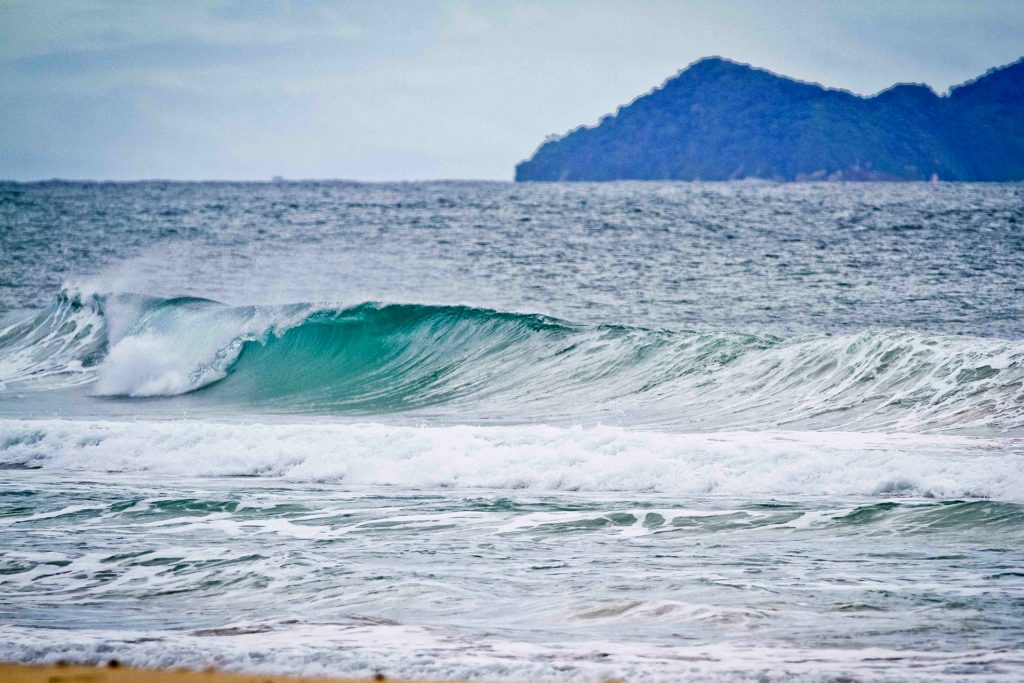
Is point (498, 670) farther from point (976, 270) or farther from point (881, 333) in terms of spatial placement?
point (976, 270)

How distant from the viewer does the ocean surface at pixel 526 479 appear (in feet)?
17.6

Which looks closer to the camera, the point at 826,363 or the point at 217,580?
the point at 217,580

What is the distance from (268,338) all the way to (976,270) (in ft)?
53.9

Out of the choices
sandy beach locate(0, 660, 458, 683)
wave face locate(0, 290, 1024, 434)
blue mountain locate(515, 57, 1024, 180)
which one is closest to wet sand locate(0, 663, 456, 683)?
sandy beach locate(0, 660, 458, 683)

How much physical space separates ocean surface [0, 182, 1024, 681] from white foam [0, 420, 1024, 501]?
0.04 meters

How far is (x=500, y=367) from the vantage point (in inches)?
667

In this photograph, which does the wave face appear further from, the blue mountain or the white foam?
the blue mountain

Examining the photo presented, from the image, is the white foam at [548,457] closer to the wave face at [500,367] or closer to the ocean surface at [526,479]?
the ocean surface at [526,479]

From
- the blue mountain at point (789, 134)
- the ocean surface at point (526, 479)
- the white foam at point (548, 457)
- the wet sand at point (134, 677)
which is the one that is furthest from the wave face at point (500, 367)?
the blue mountain at point (789, 134)

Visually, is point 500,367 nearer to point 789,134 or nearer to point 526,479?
point 526,479

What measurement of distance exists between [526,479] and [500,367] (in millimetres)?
7585

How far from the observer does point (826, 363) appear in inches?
555

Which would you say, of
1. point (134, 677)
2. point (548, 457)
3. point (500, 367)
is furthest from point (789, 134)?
point (134, 677)

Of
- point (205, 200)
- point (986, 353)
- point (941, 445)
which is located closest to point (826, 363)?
point (986, 353)
